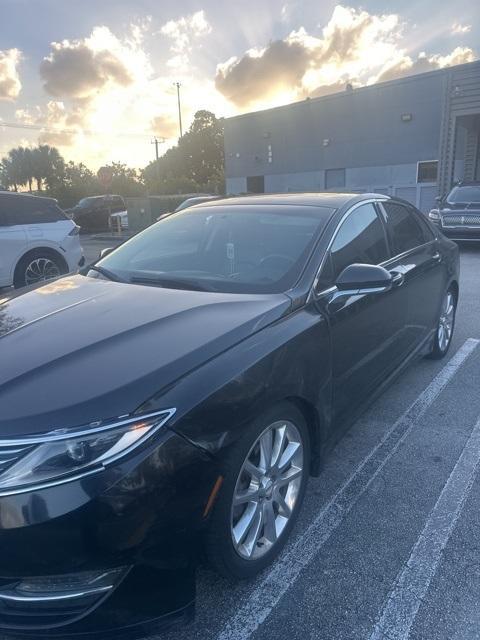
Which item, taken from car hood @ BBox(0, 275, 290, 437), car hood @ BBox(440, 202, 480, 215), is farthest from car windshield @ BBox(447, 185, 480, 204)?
car hood @ BBox(0, 275, 290, 437)

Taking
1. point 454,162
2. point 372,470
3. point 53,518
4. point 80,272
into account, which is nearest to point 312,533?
point 372,470

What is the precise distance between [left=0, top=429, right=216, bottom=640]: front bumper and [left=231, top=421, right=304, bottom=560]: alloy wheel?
0.35 m

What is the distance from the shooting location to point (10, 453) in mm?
1549

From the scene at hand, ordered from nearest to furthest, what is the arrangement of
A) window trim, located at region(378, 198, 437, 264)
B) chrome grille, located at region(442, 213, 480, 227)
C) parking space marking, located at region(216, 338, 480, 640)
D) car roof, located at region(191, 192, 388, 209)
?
parking space marking, located at region(216, 338, 480, 640) < car roof, located at region(191, 192, 388, 209) < window trim, located at region(378, 198, 437, 264) < chrome grille, located at region(442, 213, 480, 227)

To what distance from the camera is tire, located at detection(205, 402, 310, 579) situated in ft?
6.14

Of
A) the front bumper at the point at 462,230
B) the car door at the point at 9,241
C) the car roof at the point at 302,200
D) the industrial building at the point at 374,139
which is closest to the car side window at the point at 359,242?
the car roof at the point at 302,200

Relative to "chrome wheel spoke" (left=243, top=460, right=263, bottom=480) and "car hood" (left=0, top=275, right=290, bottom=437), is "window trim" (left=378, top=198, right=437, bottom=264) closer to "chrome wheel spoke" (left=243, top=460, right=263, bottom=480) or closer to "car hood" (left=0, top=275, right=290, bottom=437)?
"car hood" (left=0, top=275, right=290, bottom=437)

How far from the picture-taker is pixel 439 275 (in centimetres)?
436

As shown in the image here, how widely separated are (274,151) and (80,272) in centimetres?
2612

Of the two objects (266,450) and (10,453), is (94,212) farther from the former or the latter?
(10,453)

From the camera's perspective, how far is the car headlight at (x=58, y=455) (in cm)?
154

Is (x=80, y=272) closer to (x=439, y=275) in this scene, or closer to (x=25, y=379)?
(x=25, y=379)

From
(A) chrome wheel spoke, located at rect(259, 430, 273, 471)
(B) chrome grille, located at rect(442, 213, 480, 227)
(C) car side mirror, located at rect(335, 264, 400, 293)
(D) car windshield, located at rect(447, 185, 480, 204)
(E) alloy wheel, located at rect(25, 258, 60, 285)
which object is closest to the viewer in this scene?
(A) chrome wheel spoke, located at rect(259, 430, 273, 471)

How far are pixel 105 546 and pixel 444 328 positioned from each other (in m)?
4.05
